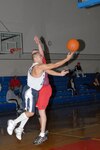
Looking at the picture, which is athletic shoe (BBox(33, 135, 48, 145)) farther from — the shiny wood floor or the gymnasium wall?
the gymnasium wall

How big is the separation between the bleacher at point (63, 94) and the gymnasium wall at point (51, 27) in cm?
67

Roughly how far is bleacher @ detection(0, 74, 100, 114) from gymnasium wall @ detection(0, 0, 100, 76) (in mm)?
673

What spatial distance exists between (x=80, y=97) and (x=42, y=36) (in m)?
4.32

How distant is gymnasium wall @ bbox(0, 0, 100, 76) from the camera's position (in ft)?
52.0

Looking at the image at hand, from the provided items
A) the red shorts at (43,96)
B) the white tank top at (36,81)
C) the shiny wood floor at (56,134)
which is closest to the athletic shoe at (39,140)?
the shiny wood floor at (56,134)

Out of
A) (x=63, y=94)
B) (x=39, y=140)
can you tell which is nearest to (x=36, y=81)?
(x=39, y=140)

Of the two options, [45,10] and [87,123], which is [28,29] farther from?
[87,123]

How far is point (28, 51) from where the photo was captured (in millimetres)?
16531

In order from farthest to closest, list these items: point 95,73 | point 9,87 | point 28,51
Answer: point 95,73
point 28,51
point 9,87

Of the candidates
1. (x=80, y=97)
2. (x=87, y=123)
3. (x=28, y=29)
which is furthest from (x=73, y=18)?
(x=87, y=123)

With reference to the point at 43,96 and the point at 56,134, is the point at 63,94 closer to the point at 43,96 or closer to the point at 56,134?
the point at 56,134

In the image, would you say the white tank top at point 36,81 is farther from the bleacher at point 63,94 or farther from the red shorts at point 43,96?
the bleacher at point 63,94

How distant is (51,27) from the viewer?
693 inches

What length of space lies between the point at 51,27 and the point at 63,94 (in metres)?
3.84
